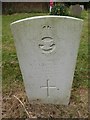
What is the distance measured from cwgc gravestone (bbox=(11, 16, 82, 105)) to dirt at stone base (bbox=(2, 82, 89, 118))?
0.09m

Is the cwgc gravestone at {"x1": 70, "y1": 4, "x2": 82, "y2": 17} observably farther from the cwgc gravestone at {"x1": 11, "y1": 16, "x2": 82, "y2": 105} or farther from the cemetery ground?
the cwgc gravestone at {"x1": 11, "y1": 16, "x2": 82, "y2": 105}

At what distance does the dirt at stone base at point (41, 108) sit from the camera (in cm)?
400

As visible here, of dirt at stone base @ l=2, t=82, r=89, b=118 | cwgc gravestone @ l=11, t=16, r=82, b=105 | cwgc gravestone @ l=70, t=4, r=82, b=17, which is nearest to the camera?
cwgc gravestone @ l=11, t=16, r=82, b=105

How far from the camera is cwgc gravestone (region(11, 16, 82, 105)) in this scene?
3732 mm

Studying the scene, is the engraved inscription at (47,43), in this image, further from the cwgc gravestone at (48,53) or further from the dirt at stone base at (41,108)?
the dirt at stone base at (41,108)

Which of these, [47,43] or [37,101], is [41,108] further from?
[47,43]

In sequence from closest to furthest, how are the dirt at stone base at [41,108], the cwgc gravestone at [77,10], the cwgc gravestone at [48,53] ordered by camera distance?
the cwgc gravestone at [48,53], the dirt at stone base at [41,108], the cwgc gravestone at [77,10]

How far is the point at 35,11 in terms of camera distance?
17.0m

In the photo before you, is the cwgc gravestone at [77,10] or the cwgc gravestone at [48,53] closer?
the cwgc gravestone at [48,53]

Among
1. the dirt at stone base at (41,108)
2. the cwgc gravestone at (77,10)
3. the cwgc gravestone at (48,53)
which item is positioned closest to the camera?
the cwgc gravestone at (48,53)

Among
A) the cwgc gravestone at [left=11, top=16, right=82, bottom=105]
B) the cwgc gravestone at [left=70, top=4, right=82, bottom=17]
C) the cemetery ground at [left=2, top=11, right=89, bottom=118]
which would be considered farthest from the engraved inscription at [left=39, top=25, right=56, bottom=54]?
the cwgc gravestone at [left=70, top=4, right=82, bottom=17]

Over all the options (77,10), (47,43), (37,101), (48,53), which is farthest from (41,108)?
(77,10)

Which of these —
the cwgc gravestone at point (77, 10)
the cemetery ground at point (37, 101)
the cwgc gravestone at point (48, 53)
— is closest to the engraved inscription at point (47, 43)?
the cwgc gravestone at point (48, 53)

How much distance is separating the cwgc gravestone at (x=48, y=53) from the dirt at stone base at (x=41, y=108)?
0.09 meters
